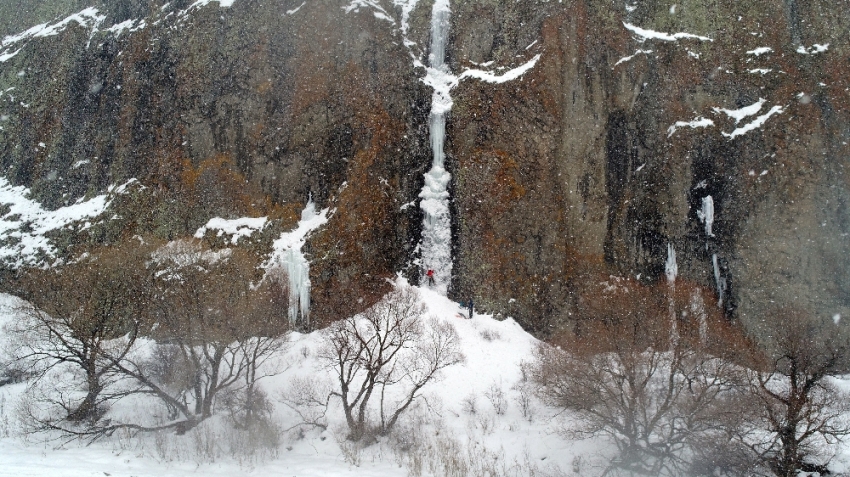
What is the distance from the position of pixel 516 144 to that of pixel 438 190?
13.8 feet

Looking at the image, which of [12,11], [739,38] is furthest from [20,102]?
[739,38]

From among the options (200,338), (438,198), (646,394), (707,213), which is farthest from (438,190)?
(646,394)

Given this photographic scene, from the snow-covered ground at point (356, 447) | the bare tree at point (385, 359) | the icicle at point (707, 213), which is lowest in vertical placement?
the snow-covered ground at point (356, 447)

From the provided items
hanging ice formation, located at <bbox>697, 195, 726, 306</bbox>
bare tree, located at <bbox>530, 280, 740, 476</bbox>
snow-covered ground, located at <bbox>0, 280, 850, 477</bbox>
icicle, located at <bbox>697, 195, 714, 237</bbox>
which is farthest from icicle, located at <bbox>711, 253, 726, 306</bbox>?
bare tree, located at <bbox>530, 280, 740, 476</bbox>

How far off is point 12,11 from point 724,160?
44699 millimetres

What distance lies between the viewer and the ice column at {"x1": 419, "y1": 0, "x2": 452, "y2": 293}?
22.9 m

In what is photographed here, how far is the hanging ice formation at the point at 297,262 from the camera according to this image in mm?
21203

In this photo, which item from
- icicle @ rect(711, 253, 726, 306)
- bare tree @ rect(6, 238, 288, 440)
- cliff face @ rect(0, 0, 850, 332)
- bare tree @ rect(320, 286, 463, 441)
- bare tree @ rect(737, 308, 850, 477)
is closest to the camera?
bare tree @ rect(737, 308, 850, 477)

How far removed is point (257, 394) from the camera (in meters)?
16.1

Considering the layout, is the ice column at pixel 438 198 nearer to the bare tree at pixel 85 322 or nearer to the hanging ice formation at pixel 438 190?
the hanging ice formation at pixel 438 190

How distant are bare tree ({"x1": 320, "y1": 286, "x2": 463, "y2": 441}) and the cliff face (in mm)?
3757

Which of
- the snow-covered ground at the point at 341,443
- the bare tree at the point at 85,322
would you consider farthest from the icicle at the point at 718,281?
the bare tree at the point at 85,322

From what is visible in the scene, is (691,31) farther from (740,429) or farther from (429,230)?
(740,429)

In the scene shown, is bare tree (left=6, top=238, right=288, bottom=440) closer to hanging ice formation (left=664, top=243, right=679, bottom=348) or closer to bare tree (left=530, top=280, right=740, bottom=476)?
bare tree (left=530, top=280, right=740, bottom=476)
